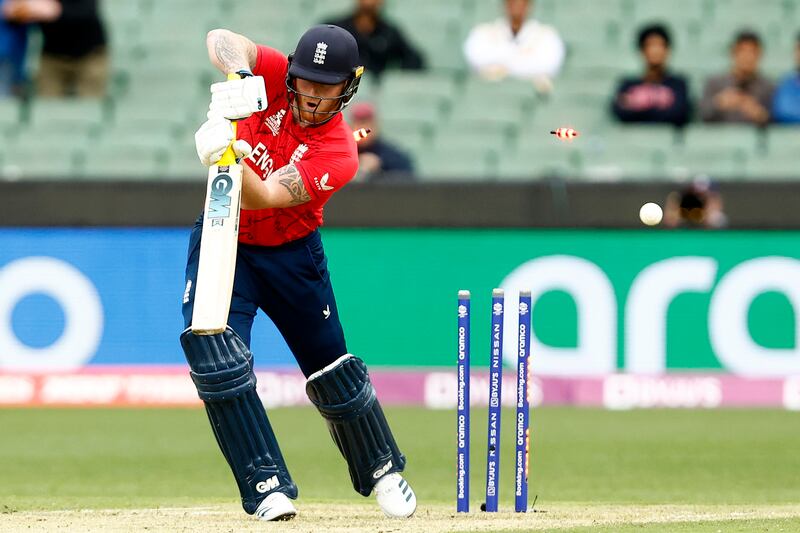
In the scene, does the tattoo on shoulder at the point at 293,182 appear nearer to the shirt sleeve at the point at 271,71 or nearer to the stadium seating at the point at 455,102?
the shirt sleeve at the point at 271,71

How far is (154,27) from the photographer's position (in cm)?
1404

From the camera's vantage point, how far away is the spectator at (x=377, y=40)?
12930 millimetres

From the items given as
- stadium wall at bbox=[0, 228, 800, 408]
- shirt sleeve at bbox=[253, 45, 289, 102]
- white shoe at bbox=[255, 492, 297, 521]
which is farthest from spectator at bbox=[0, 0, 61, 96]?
white shoe at bbox=[255, 492, 297, 521]

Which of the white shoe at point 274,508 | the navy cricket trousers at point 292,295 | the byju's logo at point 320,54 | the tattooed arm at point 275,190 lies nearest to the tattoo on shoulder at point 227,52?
the byju's logo at point 320,54

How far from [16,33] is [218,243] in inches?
318

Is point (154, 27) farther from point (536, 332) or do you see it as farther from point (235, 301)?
point (235, 301)

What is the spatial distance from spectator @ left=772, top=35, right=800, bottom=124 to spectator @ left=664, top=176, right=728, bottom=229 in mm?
1665

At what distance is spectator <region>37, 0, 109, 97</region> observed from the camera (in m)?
13.0

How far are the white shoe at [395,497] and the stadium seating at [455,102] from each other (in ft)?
17.9

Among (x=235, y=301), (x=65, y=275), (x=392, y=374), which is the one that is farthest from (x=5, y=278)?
(x=235, y=301)

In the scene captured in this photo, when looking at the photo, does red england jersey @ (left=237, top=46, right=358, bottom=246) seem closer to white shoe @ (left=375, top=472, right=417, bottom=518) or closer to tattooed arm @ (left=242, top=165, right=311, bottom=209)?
tattooed arm @ (left=242, top=165, right=311, bottom=209)

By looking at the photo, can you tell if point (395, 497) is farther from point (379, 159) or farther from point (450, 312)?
point (379, 159)

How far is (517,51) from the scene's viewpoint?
1298 cm

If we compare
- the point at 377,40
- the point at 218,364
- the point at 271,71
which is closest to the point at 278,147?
the point at 271,71
